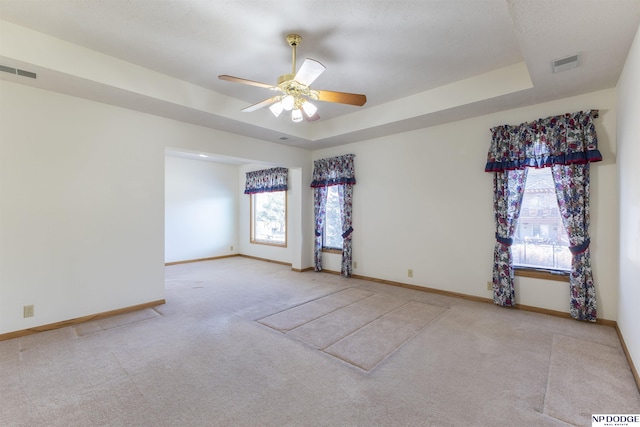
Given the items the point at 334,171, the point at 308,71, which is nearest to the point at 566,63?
the point at 308,71

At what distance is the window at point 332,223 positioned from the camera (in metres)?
5.98

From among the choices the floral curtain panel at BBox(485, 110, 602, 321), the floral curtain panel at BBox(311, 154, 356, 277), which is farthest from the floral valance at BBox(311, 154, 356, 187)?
the floral curtain panel at BBox(485, 110, 602, 321)

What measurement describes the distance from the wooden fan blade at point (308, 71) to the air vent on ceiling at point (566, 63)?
2.17 meters

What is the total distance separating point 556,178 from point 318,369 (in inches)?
137

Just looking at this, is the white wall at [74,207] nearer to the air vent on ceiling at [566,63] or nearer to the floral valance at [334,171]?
the floral valance at [334,171]

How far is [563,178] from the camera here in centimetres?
343

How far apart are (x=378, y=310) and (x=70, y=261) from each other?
3703mm

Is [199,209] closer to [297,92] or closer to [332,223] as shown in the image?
[332,223]

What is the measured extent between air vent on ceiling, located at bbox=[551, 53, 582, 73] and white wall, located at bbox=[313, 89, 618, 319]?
38.5 inches

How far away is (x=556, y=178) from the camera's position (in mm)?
3490

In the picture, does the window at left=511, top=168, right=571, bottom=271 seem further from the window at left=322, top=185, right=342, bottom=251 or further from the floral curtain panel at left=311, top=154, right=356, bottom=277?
the window at left=322, top=185, right=342, bottom=251

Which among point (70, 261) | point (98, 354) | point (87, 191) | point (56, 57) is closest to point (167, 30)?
point (56, 57)

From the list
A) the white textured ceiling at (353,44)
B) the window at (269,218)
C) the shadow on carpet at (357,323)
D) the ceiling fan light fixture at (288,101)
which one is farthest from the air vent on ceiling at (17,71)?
the window at (269,218)

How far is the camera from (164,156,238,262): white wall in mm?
7016
